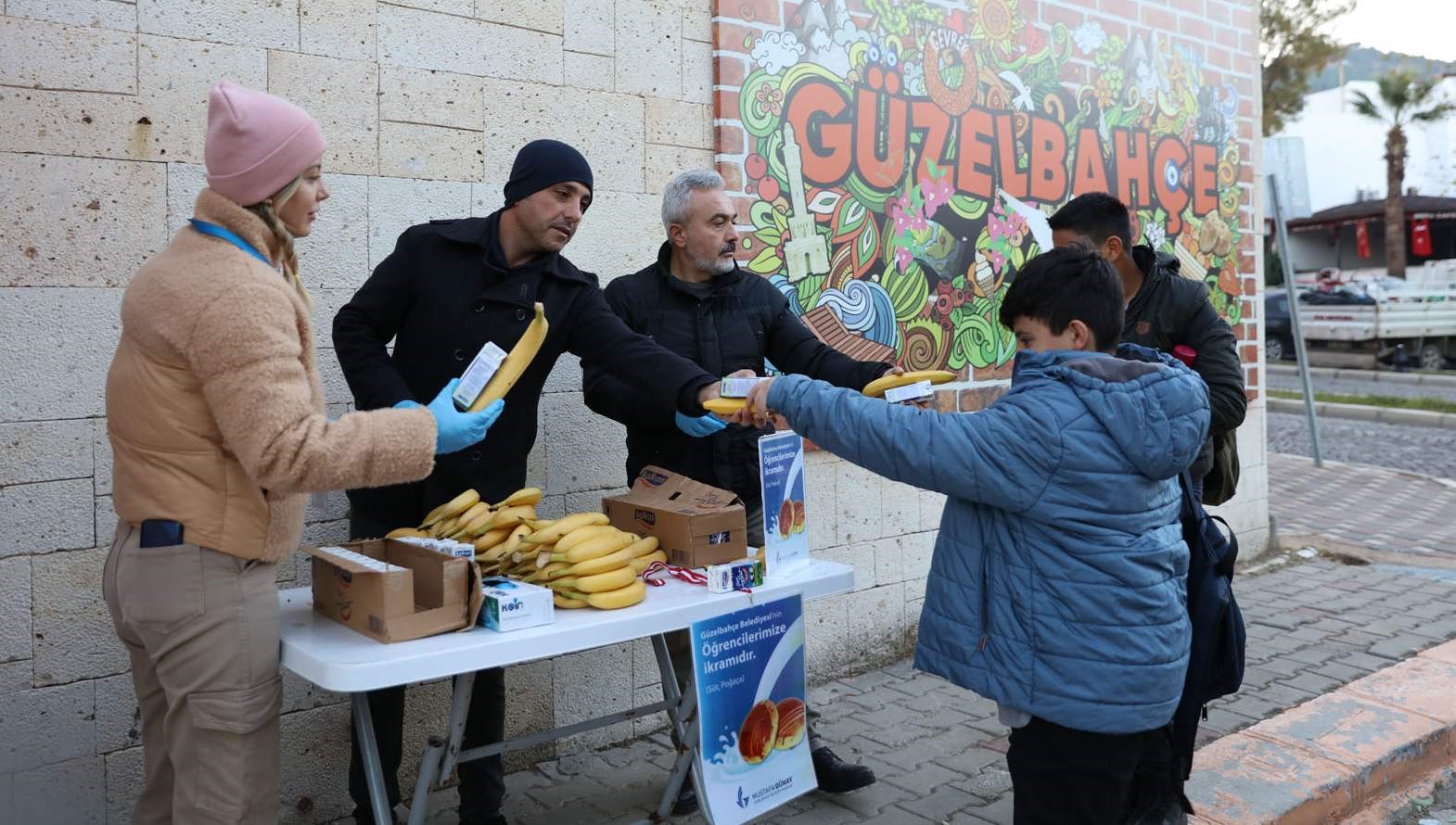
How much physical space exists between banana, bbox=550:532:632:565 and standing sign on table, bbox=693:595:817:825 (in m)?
0.28

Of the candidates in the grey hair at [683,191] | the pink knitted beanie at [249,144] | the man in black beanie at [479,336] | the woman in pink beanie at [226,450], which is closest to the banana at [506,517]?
the man in black beanie at [479,336]

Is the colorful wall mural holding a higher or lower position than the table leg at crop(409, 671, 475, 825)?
higher

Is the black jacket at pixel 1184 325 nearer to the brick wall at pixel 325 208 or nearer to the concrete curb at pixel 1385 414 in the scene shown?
the brick wall at pixel 325 208

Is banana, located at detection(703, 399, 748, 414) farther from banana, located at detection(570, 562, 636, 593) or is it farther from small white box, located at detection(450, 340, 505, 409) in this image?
small white box, located at detection(450, 340, 505, 409)

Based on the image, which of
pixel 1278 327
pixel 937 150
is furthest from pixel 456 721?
pixel 1278 327

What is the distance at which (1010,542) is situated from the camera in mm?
2518

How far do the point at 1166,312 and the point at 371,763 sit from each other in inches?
108

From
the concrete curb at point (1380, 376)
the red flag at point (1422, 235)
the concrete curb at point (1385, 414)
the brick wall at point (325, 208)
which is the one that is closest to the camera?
the brick wall at point (325, 208)

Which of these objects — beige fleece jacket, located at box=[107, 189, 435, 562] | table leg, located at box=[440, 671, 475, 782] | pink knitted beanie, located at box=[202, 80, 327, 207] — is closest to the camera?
beige fleece jacket, located at box=[107, 189, 435, 562]

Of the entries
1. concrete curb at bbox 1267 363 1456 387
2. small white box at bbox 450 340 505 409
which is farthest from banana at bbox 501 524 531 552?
concrete curb at bbox 1267 363 1456 387

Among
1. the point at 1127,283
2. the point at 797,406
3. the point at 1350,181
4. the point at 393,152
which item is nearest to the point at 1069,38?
the point at 1127,283

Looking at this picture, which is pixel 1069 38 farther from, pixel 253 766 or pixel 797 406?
pixel 253 766

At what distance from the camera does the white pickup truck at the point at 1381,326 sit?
22.7 metres

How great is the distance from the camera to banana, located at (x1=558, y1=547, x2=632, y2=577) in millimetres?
2639
